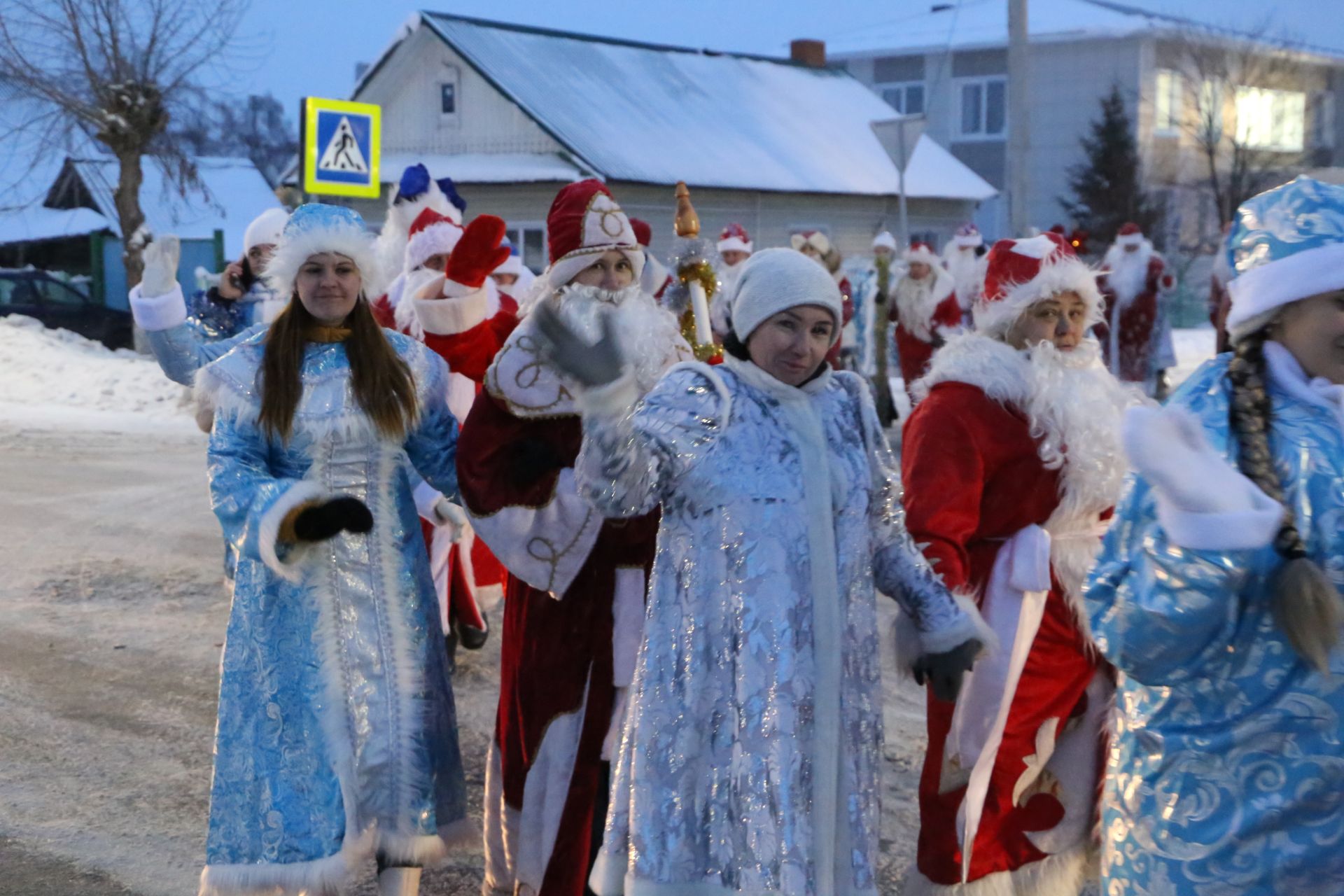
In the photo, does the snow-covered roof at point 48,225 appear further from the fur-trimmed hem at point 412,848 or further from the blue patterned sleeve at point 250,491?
the fur-trimmed hem at point 412,848

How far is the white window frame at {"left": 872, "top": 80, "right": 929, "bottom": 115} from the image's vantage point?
1726 inches

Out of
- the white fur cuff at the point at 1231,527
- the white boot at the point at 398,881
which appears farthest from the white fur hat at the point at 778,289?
the white boot at the point at 398,881

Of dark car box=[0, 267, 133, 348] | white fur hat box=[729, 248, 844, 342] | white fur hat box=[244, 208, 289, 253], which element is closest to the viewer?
white fur hat box=[729, 248, 844, 342]

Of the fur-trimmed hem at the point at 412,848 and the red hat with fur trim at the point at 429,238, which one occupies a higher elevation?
the red hat with fur trim at the point at 429,238

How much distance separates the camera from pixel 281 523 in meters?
3.87

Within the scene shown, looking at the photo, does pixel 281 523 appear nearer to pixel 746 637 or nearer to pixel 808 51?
pixel 746 637

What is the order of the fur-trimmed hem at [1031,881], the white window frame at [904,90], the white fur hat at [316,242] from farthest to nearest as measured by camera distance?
1. the white window frame at [904,90]
2. the white fur hat at [316,242]
3. the fur-trimmed hem at [1031,881]

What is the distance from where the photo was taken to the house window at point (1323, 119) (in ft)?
139

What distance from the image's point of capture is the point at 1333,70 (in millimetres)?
43156

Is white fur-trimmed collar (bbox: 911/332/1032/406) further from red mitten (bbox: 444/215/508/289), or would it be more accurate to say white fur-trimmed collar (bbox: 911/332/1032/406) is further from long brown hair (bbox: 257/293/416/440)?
red mitten (bbox: 444/215/508/289)

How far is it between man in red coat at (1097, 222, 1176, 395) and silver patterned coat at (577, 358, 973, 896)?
41.9ft

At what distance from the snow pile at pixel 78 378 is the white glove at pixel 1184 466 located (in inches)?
A: 613

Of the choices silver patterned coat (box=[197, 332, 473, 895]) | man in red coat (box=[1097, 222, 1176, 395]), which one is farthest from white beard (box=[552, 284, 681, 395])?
man in red coat (box=[1097, 222, 1176, 395])

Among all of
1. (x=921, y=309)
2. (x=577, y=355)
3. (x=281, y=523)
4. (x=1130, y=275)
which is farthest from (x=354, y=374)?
(x=1130, y=275)
